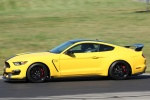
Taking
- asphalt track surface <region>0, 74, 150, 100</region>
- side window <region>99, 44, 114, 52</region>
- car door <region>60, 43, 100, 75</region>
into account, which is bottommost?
asphalt track surface <region>0, 74, 150, 100</region>

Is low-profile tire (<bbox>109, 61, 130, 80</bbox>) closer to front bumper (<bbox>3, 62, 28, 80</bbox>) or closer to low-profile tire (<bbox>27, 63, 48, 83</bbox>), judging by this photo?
low-profile tire (<bbox>27, 63, 48, 83</bbox>)

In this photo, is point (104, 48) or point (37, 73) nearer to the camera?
point (37, 73)

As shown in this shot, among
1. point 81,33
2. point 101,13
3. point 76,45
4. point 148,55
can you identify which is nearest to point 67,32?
point 81,33

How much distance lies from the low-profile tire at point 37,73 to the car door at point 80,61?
0.57m

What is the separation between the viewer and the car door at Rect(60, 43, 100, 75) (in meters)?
14.1

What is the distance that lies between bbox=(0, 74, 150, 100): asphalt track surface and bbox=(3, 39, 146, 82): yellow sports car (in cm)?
27

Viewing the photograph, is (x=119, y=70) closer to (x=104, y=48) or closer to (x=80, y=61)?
(x=104, y=48)

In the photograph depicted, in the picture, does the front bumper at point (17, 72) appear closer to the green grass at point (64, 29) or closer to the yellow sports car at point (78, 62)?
the yellow sports car at point (78, 62)

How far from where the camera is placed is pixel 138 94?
1134 cm

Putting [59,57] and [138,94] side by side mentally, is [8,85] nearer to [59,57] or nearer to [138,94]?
[59,57]

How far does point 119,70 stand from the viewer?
14.4m

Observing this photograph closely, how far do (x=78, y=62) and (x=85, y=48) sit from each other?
1.81 ft

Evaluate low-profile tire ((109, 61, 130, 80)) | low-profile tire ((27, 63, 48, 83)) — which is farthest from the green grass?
low-profile tire ((109, 61, 130, 80))

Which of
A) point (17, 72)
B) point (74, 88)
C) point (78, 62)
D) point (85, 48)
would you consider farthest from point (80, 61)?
point (17, 72)
